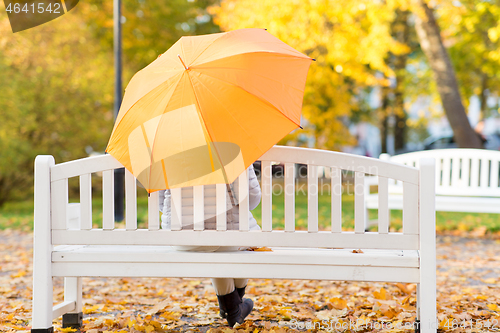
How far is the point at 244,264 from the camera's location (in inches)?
106

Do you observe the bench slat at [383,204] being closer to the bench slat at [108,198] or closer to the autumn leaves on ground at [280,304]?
the autumn leaves on ground at [280,304]

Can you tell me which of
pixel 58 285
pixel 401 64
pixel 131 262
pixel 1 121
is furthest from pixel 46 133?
pixel 401 64

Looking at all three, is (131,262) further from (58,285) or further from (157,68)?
(58,285)

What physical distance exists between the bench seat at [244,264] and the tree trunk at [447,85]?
804cm

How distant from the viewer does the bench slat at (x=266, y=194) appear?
263cm

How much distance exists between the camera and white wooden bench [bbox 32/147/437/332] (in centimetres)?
259

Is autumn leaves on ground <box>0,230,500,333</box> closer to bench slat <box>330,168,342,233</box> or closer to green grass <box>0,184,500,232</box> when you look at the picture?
bench slat <box>330,168,342,233</box>

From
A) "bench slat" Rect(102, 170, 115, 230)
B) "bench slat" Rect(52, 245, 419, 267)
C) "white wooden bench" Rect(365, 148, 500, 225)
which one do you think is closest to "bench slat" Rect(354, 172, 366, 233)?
"bench slat" Rect(52, 245, 419, 267)

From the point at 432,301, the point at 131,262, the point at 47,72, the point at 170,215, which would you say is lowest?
the point at 432,301

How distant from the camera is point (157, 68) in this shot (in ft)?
8.83

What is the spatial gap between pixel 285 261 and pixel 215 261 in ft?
1.23

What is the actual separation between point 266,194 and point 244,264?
40 centimetres

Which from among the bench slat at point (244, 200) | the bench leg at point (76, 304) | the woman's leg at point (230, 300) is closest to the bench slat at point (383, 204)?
the bench slat at point (244, 200)

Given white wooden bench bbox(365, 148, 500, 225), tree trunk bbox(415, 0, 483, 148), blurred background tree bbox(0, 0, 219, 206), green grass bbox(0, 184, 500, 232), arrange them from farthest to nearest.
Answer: blurred background tree bbox(0, 0, 219, 206), tree trunk bbox(415, 0, 483, 148), green grass bbox(0, 184, 500, 232), white wooden bench bbox(365, 148, 500, 225)
